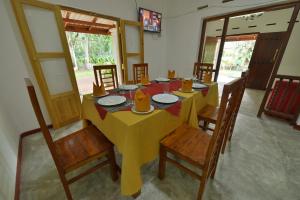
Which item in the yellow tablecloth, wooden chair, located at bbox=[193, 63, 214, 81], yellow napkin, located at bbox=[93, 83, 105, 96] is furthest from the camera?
wooden chair, located at bbox=[193, 63, 214, 81]

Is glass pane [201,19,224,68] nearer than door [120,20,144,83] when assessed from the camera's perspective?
No

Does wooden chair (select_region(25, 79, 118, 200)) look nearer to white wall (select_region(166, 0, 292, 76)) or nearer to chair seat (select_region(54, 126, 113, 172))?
chair seat (select_region(54, 126, 113, 172))

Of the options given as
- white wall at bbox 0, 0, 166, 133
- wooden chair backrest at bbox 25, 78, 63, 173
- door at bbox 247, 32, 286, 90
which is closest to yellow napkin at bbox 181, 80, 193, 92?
wooden chair backrest at bbox 25, 78, 63, 173

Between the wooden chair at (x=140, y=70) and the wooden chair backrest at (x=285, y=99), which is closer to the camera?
the wooden chair backrest at (x=285, y=99)

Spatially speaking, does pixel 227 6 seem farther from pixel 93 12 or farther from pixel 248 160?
pixel 248 160

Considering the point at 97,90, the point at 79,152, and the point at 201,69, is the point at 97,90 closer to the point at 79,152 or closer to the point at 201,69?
the point at 79,152

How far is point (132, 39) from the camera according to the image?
2.84 meters

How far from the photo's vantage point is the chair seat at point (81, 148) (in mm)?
934

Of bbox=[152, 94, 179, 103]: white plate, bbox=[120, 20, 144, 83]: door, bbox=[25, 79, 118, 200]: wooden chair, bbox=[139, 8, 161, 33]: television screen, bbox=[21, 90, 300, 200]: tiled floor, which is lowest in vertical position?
bbox=[21, 90, 300, 200]: tiled floor

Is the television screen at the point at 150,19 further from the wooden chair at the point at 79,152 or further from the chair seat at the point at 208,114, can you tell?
the wooden chair at the point at 79,152

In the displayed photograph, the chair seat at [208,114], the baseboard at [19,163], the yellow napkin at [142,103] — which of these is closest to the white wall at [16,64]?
the baseboard at [19,163]

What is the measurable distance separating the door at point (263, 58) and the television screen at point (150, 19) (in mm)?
3554

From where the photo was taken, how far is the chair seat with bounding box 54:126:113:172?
0.93m

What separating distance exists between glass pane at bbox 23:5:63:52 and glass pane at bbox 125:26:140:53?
1329mm
